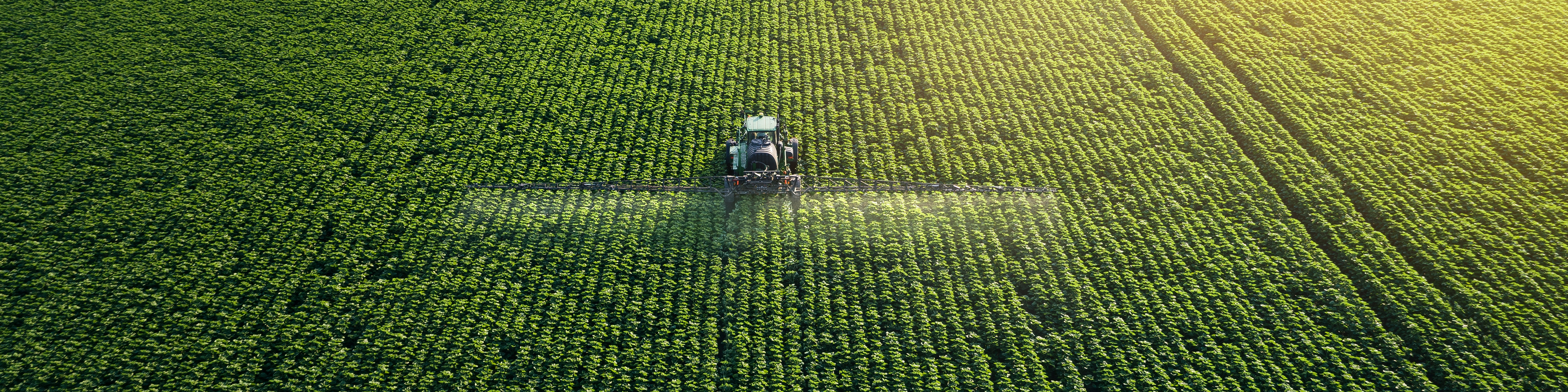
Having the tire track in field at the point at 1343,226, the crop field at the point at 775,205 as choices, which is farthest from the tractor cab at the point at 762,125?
the tire track in field at the point at 1343,226

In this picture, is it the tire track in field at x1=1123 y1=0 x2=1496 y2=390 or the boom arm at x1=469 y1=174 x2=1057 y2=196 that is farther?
the boom arm at x1=469 y1=174 x2=1057 y2=196

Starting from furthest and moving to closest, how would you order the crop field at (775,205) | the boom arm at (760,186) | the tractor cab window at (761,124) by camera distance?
1. the tractor cab window at (761,124)
2. the boom arm at (760,186)
3. the crop field at (775,205)

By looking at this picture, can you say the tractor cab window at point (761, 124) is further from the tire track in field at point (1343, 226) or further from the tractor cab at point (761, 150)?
the tire track in field at point (1343, 226)

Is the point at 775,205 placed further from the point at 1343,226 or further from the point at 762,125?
the point at 1343,226

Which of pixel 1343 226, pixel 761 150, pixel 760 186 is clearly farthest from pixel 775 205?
pixel 1343 226

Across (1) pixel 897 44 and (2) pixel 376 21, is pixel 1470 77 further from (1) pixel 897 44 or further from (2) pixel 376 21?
(2) pixel 376 21

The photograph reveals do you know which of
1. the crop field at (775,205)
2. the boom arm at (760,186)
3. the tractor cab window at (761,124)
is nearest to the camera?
the crop field at (775,205)

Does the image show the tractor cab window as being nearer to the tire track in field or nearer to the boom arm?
the boom arm

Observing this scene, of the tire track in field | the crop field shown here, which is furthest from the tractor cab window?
Result: the tire track in field

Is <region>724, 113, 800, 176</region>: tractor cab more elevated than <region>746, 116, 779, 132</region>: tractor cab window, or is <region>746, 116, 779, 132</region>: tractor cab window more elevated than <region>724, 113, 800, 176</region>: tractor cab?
<region>746, 116, 779, 132</region>: tractor cab window
